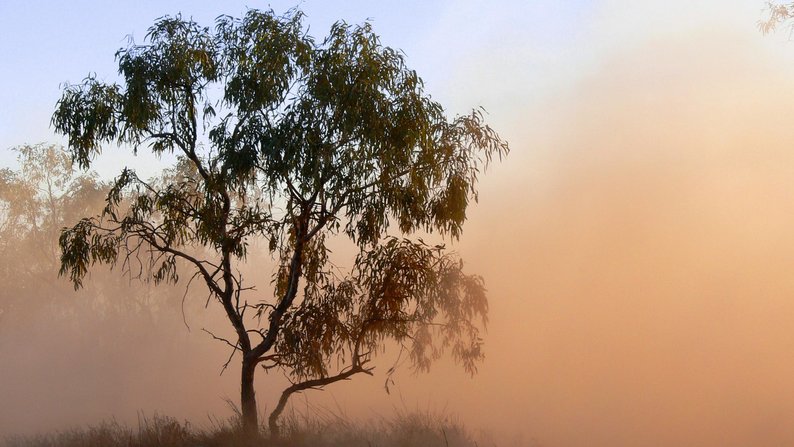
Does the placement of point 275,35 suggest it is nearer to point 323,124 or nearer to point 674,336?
point 323,124

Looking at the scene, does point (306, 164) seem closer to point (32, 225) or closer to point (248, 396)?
point (248, 396)

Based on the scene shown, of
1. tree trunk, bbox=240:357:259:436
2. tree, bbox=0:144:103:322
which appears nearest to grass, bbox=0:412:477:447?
tree trunk, bbox=240:357:259:436

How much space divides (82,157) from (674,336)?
27223 millimetres

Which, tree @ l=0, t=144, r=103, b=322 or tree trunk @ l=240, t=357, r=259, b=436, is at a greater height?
tree @ l=0, t=144, r=103, b=322

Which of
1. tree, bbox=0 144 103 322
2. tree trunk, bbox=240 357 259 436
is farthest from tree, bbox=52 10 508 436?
tree, bbox=0 144 103 322

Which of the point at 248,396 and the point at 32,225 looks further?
the point at 32,225

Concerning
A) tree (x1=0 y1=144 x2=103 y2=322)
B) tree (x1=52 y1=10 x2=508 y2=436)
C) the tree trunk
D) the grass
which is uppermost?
tree (x1=0 y1=144 x2=103 y2=322)

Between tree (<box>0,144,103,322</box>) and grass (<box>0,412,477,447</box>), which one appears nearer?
grass (<box>0,412,477,447</box>)

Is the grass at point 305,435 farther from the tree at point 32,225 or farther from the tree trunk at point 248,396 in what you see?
the tree at point 32,225

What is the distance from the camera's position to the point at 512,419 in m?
29.4

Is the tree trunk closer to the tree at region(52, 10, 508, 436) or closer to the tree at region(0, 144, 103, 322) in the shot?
the tree at region(52, 10, 508, 436)

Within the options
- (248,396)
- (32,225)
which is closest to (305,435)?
(248,396)

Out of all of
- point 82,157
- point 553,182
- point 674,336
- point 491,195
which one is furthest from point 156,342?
point 82,157

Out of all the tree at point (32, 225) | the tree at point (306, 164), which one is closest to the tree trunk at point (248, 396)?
the tree at point (306, 164)
